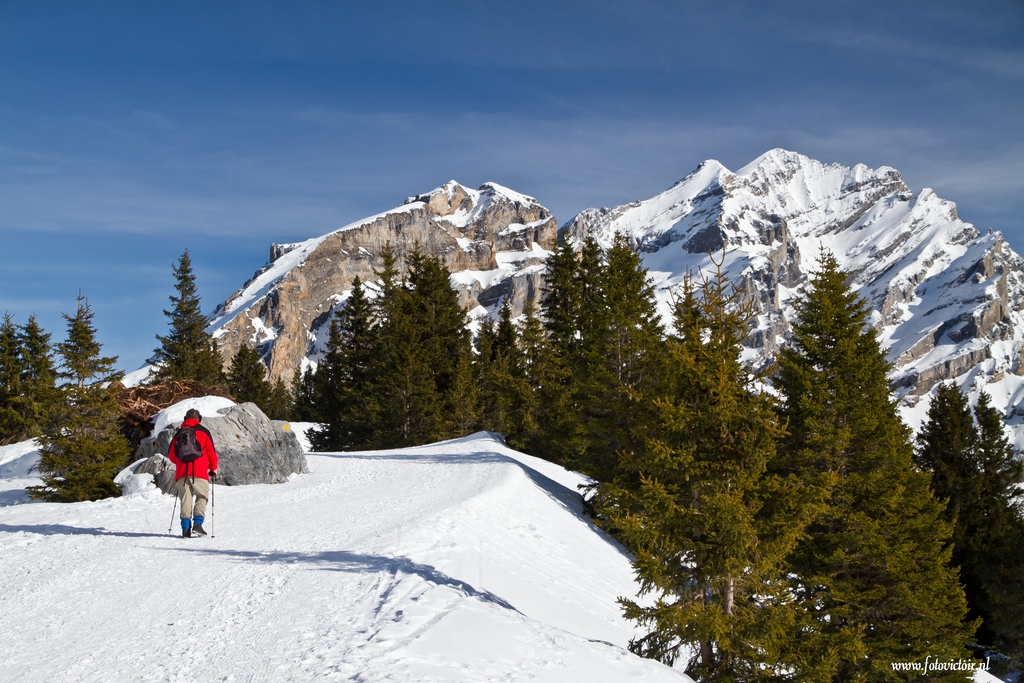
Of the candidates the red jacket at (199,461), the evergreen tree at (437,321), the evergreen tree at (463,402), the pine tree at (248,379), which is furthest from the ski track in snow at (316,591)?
the pine tree at (248,379)

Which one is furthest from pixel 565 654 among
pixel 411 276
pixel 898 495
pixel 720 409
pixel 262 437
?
pixel 411 276

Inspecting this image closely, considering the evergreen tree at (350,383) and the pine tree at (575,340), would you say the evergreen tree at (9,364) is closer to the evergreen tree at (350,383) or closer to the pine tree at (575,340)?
the evergreen tree at (350,383)

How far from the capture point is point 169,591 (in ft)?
27.7

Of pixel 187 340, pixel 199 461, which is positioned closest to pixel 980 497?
pixel 199 461

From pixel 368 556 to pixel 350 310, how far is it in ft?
105

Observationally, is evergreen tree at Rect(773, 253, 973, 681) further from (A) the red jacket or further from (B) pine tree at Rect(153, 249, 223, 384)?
(B) pine tree at Rect(153, 249, 223, 384)

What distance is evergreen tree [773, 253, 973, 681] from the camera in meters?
16.0

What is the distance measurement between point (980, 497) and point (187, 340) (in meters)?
49.1

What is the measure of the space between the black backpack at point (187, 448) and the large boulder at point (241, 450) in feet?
11.5

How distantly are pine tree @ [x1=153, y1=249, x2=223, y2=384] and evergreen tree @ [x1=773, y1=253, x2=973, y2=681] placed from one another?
41066 mm

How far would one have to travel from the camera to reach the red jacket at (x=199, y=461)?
1137 centimetres

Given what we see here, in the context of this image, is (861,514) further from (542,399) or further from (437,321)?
(437,321)

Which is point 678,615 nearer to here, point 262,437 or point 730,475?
point 730,475

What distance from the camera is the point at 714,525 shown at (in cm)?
950
